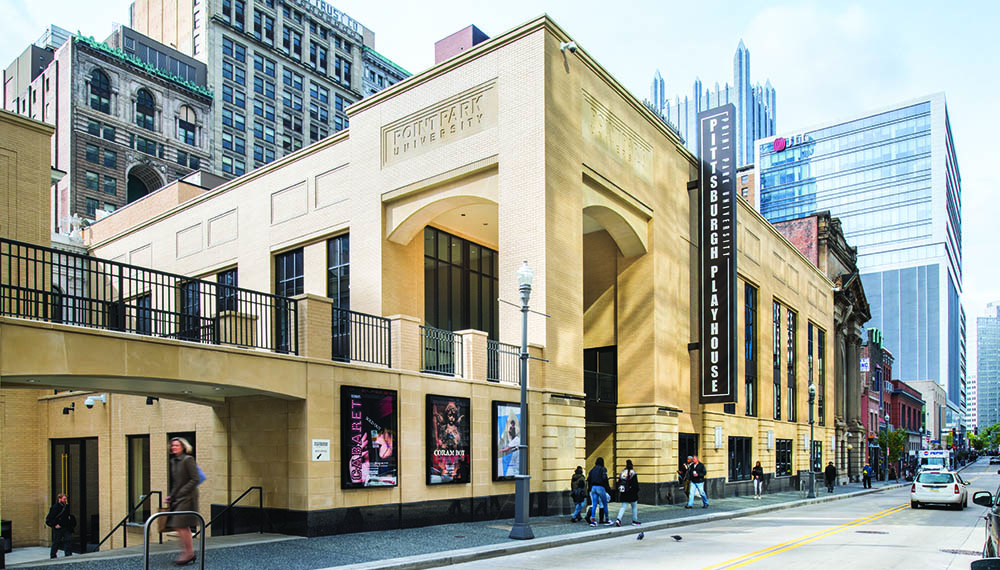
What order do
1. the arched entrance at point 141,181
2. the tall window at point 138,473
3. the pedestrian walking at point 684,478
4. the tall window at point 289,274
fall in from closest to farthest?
the tall window at point 138,473, the pedestrian walking at point 684,478, the tall window at point 289,274, the arched entrance at point 141,181

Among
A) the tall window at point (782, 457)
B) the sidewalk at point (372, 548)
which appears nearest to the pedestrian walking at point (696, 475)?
the sidewalk at point (372, 548)

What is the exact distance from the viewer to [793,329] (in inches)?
1863

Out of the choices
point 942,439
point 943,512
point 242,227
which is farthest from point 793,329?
point 942,439

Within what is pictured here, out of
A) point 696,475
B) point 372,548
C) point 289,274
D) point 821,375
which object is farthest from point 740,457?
point 372,548

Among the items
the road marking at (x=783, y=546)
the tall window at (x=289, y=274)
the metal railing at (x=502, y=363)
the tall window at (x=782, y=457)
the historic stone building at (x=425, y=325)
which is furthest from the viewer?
the tall window at (x=782, y=457)

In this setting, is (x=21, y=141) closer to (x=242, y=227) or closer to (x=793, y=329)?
(x=242, y=227)

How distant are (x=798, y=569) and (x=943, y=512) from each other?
706 inches

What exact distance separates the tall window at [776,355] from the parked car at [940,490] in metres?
14.3

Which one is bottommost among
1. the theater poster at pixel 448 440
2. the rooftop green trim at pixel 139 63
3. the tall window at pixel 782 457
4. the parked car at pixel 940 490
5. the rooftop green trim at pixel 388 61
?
the tall window at pixel 782 457

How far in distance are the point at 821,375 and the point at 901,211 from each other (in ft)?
374

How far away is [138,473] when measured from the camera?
22.4m

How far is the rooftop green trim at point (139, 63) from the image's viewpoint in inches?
2891

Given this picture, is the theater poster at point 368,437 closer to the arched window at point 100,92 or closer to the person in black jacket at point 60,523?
the person in black jacket at point 60,523

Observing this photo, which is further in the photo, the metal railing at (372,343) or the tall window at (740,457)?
the tall window at (740,457)
